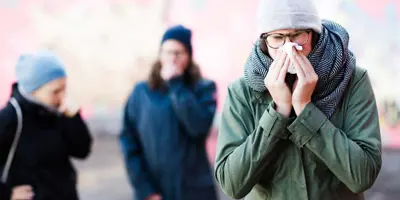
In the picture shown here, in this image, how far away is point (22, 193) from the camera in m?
4.06

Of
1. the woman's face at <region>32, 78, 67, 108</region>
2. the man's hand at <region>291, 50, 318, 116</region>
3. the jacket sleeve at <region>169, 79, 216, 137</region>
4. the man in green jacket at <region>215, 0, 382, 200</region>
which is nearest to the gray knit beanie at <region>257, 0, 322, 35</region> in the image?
the man in green jacket at <region>215, 0, 382, 200</region>

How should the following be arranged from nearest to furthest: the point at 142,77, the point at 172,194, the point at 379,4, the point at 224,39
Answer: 1. the point at 172,194
2. the point at 379,4
3. the point at 224,39
4. the point at 142,77

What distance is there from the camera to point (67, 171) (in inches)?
166

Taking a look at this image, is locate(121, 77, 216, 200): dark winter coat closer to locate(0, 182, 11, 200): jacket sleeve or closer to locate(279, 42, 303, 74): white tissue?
locate(0, 182, 11, 200): jacket sleeve

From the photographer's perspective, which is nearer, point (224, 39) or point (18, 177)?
point (18, 177)

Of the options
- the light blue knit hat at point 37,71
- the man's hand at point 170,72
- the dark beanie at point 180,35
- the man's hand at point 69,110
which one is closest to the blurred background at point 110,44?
the dark beanie at point 180,35

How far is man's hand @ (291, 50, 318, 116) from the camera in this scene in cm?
254

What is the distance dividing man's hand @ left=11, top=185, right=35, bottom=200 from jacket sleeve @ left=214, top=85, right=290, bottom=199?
167cm

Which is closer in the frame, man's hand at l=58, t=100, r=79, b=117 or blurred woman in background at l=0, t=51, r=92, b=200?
blurred woman in background at l=0, t=51, r=92, b=200

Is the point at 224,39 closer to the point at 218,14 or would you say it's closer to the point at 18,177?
the point at 218,14

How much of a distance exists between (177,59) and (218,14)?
2.56m

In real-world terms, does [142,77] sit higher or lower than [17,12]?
lower

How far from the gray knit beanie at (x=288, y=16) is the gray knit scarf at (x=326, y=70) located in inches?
2.9

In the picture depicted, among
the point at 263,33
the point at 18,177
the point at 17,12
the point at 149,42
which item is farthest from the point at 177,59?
the point at 17,12
